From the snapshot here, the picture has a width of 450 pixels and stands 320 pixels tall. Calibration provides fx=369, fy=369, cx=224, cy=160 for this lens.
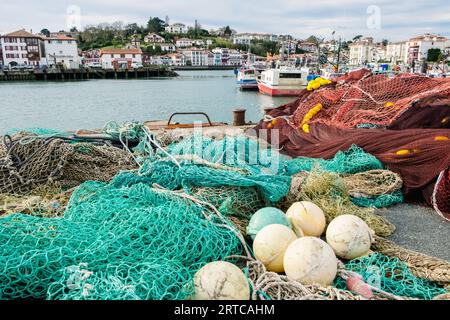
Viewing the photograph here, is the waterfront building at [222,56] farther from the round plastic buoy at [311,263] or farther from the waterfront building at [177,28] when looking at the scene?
the round plastic buoy at [311,263]

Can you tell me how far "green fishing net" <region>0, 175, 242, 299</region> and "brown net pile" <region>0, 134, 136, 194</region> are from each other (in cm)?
100

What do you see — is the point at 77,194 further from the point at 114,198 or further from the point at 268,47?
the point at 268,47

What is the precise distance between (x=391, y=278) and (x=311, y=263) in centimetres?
67

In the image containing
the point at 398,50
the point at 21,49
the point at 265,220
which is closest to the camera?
the point at 265,220

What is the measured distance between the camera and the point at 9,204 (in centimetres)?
359

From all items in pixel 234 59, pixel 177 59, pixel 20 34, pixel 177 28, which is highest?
pixel 177 28

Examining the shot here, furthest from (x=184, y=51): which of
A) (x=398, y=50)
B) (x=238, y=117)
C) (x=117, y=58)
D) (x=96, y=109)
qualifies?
Result: (x=238, y=117)

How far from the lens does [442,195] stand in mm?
3965

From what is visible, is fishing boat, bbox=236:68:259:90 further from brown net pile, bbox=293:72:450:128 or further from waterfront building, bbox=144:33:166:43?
waterfront building, bbox=144:33:166:43

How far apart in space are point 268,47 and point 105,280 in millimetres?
141032

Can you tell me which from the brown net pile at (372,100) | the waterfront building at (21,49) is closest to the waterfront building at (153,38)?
the waterfront building at (21,49)

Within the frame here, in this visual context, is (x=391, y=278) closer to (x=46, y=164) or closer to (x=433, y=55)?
(x=46, y=164)

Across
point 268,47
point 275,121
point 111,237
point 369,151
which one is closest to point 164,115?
point 275,121

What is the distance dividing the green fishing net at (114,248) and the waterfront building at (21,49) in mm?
88778
